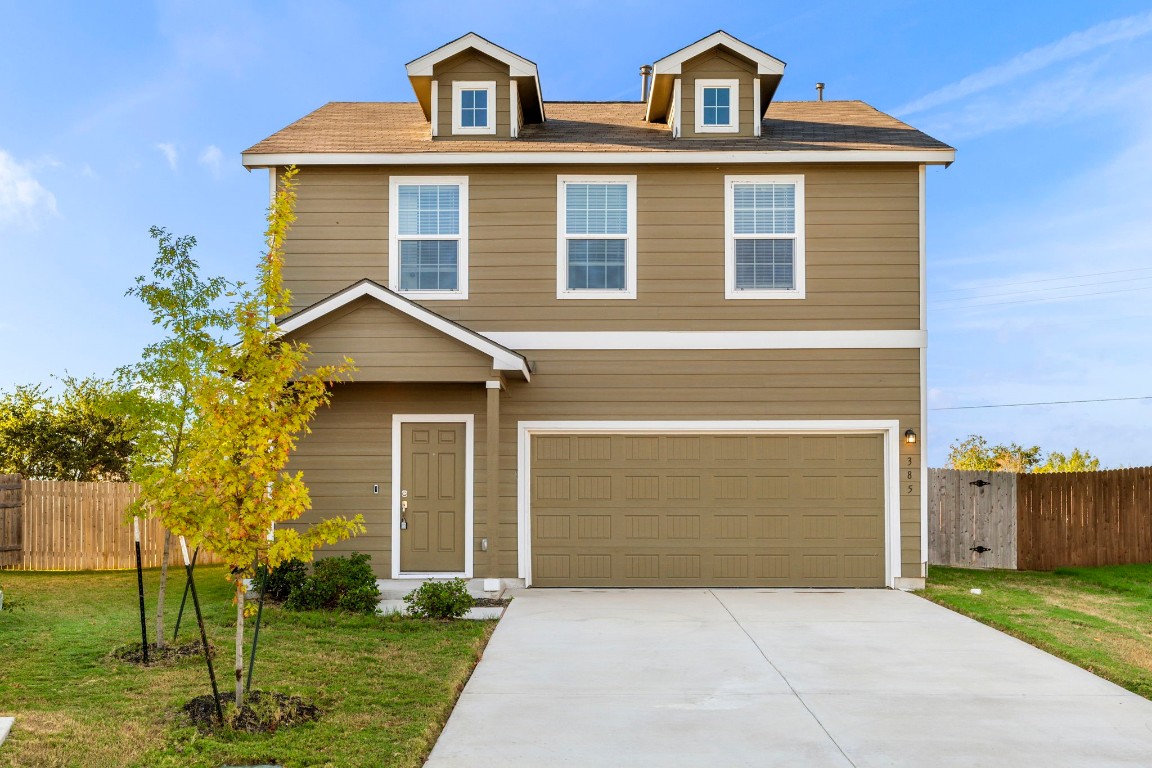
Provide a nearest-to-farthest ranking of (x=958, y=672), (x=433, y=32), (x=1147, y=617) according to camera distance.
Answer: (x=958, y=672), (x=1147, y=617), (x=433, y=32)

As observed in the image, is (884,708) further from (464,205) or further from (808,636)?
(464,205)

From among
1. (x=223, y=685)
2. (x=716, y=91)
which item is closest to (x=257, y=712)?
(x=223, y=685)

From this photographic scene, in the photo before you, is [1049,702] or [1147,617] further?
[1147,617]

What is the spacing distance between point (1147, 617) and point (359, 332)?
31.9 ft

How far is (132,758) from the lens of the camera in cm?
526

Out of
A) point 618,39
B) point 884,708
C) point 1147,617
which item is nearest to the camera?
point 884,708

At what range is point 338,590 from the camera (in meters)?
9.98

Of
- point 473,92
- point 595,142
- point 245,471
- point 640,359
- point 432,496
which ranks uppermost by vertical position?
point 473,92

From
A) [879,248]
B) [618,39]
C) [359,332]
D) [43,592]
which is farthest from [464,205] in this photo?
[43,592]

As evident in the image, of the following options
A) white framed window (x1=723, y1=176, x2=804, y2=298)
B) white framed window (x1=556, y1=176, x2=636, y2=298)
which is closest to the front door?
white framed window (x1=556, y1=176, x2=636, y2=298)

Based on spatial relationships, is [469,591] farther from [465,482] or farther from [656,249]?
[656,249]

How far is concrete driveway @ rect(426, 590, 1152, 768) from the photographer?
5.29 meters

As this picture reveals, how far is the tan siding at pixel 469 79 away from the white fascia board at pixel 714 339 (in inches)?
116

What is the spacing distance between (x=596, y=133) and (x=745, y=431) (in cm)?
467
